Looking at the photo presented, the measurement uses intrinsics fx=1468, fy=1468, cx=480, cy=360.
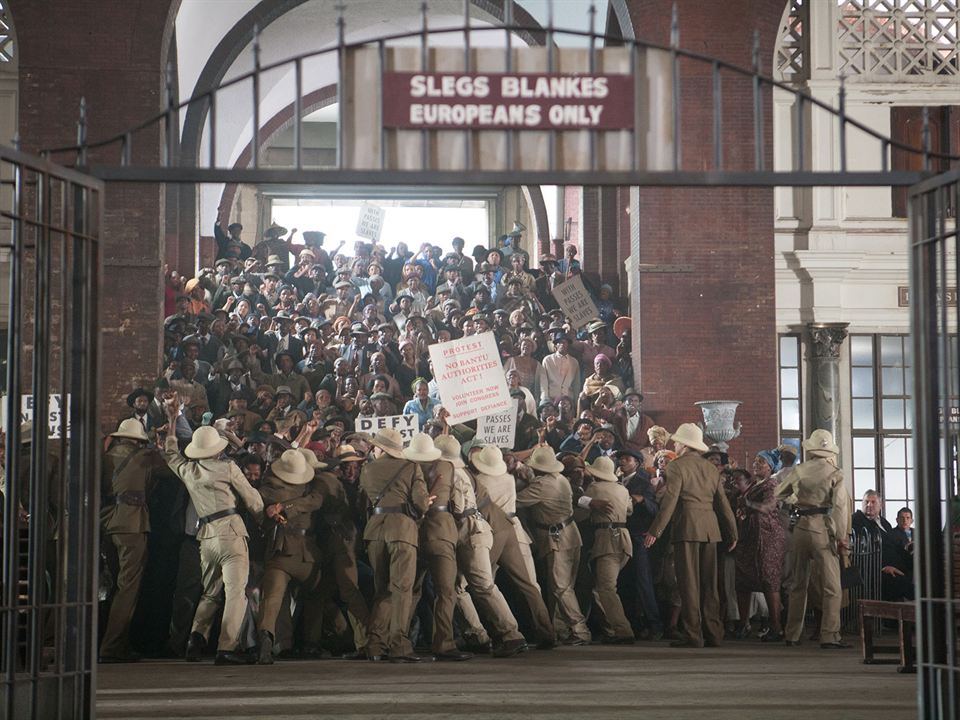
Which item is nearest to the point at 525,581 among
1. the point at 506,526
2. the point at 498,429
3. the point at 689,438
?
the point at 506,526

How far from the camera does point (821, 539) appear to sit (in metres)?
13.6

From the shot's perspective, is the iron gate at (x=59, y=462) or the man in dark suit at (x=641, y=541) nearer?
the iron gate at (x=59, y=462)

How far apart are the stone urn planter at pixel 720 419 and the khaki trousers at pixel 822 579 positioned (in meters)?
4.22

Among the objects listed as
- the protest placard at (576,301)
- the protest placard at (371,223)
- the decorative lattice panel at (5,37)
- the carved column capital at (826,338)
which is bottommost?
the carved column capital at (826,338)

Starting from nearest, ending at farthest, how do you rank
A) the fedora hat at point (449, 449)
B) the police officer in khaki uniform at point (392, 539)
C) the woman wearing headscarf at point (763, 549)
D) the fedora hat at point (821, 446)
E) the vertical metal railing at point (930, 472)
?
the vertical metal railing at point (930, 472)
the police officer in khaki uniform at point (392, 539)
the fedora hat at point (449, 449)
the fedora hat at point (821, 446)
the woman wearing headscarf at point (763, 549)

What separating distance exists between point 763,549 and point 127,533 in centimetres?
598

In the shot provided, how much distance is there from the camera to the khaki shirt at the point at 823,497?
44.9 ft

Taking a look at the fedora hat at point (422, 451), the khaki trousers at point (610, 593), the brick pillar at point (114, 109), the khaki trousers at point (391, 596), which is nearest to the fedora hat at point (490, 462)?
the fedora hat at point (422, 451)

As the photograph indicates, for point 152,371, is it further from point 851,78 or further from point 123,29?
point 851,78

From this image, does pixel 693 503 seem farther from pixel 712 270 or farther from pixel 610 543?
pixel 712 270

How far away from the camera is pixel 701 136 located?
1805 cm

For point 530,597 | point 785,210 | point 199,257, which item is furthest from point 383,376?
point 199,257

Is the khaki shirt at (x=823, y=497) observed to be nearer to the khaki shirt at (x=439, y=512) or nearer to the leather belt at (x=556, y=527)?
the leather belt at (x=556, y=527)

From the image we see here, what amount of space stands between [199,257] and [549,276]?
1268 cm
